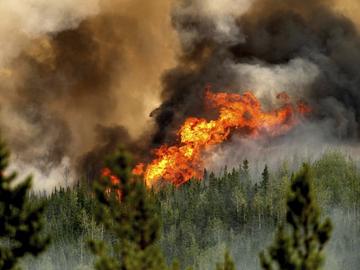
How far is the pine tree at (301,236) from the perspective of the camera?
62.7 meters

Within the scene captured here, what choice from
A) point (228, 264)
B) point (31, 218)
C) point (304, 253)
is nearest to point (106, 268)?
point (31, 218)

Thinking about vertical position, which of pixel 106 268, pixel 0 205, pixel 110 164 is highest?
pixel 110 164

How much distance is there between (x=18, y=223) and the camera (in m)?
55.0

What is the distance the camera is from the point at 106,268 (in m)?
58.2

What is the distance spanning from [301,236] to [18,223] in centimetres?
2563

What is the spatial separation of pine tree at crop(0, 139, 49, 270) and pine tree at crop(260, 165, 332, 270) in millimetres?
20543

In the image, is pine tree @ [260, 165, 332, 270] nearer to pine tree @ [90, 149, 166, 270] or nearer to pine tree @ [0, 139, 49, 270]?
pine tree @ [90, 149, 166, 270]

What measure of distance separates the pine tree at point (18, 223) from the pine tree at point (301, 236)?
2054 cm

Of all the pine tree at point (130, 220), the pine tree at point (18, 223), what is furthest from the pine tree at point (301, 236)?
the pine tree at point (18, 223)

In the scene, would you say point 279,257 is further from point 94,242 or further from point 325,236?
point 94,242

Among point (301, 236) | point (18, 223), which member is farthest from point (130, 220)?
point (301, 236)

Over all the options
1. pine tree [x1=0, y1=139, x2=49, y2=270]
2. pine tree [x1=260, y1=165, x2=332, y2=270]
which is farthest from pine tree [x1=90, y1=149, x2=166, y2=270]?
pine tree [x1=260, y1=165, x2=332, y2=270]

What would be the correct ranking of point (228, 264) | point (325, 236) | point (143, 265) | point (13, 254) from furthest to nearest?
1. point (228, 264)
2. point (325, 236)
3. point (143, 265)
4. point (13, 254)

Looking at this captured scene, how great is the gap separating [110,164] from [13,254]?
37.1 feet
